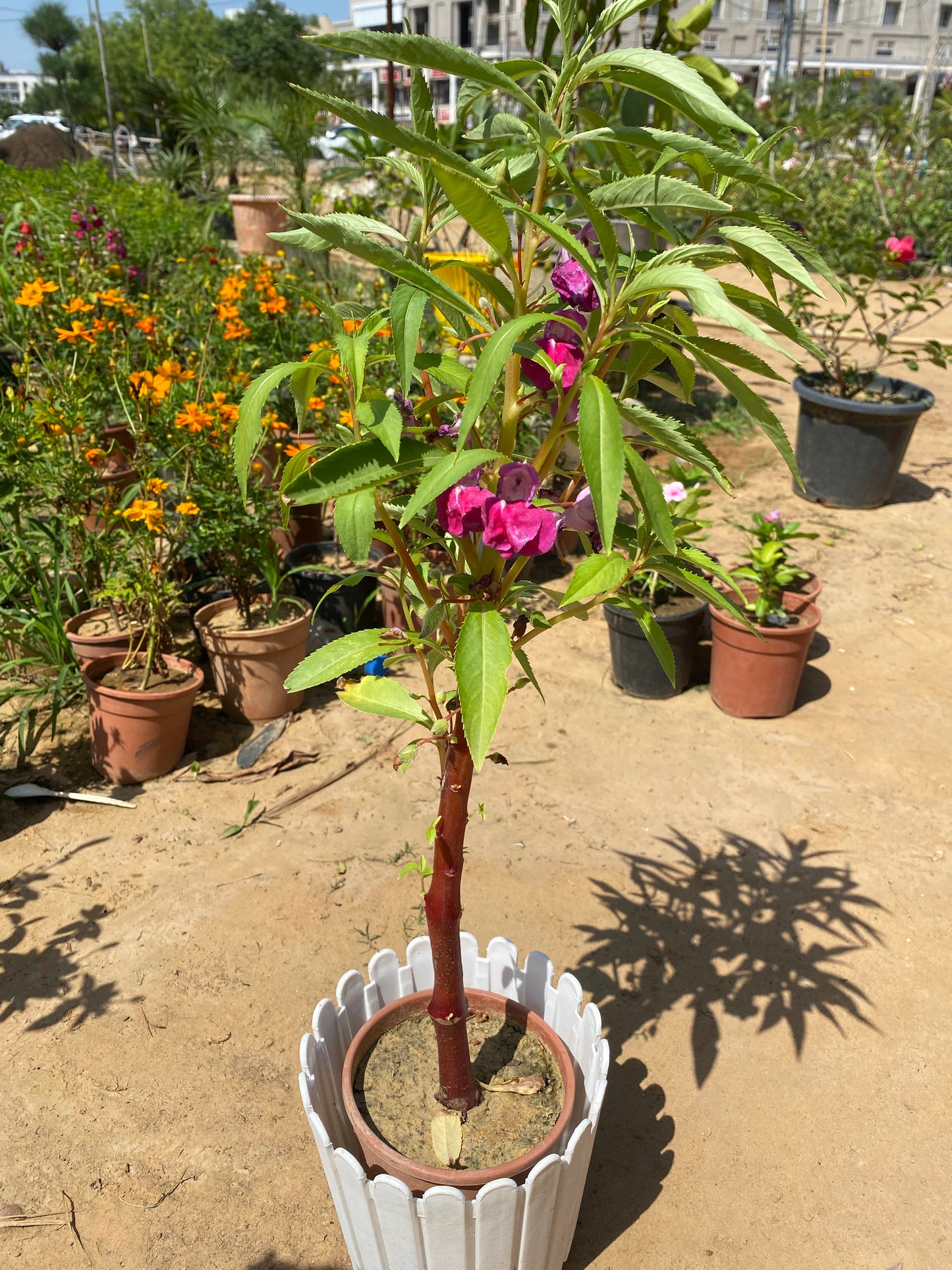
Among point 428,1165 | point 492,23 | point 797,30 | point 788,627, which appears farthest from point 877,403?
point 797,30

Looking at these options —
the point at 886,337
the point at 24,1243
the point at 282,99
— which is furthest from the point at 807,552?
the point at 282,99

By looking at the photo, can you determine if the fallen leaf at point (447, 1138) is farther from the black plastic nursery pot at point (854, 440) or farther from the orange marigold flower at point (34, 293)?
the black plastic nursery pot at point (854, 440)

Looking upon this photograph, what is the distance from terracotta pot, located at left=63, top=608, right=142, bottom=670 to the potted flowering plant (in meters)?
1.69

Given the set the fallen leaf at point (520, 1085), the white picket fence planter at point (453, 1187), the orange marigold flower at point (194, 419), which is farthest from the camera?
the orange marigold flower at point (194, 419)

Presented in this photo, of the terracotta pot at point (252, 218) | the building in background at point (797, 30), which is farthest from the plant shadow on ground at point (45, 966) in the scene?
the building in background at point (797, 30)

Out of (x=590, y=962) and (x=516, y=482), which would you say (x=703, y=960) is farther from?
(x=516, y=482)

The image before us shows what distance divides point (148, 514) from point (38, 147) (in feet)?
45.0

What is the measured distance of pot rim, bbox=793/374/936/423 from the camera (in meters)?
4.75

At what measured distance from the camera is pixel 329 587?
137 inches

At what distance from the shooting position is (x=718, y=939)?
2406 mm

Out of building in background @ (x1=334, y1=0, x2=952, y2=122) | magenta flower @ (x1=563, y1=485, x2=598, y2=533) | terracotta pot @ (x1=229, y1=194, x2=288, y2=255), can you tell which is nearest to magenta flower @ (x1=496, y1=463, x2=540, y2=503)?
→ magenta flower @ (x1=563, y1=485, x2=598, y2=533)

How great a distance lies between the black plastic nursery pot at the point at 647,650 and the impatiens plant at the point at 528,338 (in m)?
2.01

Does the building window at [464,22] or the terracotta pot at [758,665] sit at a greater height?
the building window at [464,22]

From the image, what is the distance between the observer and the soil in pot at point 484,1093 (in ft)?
4.97
